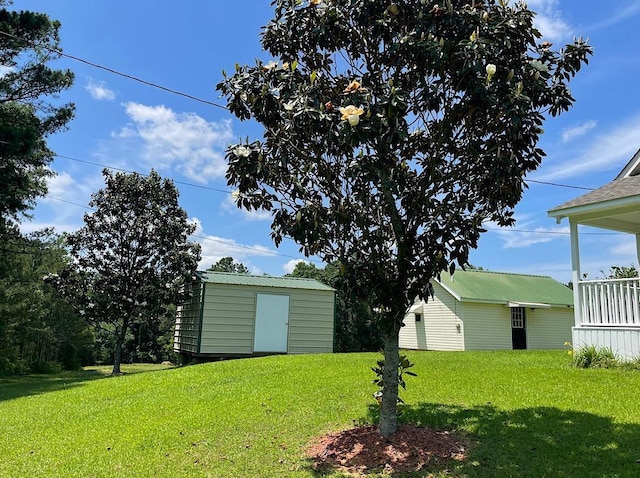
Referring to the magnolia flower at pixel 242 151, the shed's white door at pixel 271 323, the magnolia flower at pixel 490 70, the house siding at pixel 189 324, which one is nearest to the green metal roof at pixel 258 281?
the shed's white door at pixel 271 323

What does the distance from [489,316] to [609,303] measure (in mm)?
10959

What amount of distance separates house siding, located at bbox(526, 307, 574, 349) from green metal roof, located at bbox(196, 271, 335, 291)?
373 inches

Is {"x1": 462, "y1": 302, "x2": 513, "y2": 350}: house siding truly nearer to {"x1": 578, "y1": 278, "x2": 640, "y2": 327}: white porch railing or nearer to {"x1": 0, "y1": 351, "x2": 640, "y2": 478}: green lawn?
{"x1": 0, "y1": 351, "x2": 640, "y2": 478}: green lawn

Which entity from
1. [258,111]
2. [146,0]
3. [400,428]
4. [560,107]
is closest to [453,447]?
[400,428]

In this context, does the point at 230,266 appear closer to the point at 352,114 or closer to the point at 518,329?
the point at 518,329

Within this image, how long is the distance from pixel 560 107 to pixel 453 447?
338cm

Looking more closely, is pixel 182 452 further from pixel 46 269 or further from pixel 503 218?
pixel 46 269

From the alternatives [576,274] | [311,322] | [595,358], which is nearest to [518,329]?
[311,322]

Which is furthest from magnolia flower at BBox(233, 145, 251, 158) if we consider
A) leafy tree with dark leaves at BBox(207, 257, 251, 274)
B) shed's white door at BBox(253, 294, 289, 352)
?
leafy tree with dark leaves at BBox(207, 257, 251, 274)

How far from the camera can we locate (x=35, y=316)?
18.1 meters

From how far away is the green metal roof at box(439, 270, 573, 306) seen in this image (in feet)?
63.2

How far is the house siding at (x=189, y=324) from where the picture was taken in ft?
50.2

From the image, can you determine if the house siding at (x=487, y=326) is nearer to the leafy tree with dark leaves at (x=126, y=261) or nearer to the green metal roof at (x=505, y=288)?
the green metal roof at (x=505, y=288)

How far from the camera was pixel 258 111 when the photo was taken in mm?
4383
